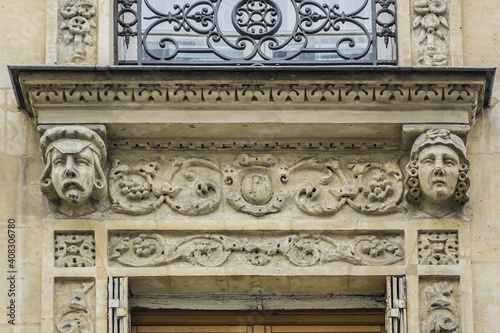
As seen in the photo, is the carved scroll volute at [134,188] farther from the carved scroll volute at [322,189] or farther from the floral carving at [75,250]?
the carved scroll volute at [322,189]

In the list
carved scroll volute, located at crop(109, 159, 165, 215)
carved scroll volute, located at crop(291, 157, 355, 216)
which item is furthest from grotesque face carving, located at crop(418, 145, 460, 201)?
carved scroll volute, located at crop(109, 159, 165, 215)

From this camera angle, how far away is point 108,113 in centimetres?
1135

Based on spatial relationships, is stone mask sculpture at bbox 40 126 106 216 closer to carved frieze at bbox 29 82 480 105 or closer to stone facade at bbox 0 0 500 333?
stone facade at bbox 0 0 500 333

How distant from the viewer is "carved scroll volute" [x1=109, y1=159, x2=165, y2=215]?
11328mm

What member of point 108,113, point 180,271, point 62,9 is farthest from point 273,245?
point 62,9

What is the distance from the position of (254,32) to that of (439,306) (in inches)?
88.2

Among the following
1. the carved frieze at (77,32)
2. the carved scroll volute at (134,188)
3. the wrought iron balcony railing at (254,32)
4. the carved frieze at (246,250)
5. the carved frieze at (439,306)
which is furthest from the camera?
the wrought iron balcony railing at (254,32)

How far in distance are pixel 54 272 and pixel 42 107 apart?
108cm

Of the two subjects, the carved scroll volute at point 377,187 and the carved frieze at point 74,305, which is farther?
the carved scroll volute at point 377,187

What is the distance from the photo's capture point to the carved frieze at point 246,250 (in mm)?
11211

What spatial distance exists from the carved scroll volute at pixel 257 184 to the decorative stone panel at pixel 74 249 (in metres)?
0.95

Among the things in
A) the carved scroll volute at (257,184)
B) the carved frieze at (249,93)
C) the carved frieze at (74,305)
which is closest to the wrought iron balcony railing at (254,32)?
the carved frieze at (249,93)

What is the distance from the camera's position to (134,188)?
11.4 metres

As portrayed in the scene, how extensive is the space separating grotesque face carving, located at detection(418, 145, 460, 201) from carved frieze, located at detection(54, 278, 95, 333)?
2214mm
